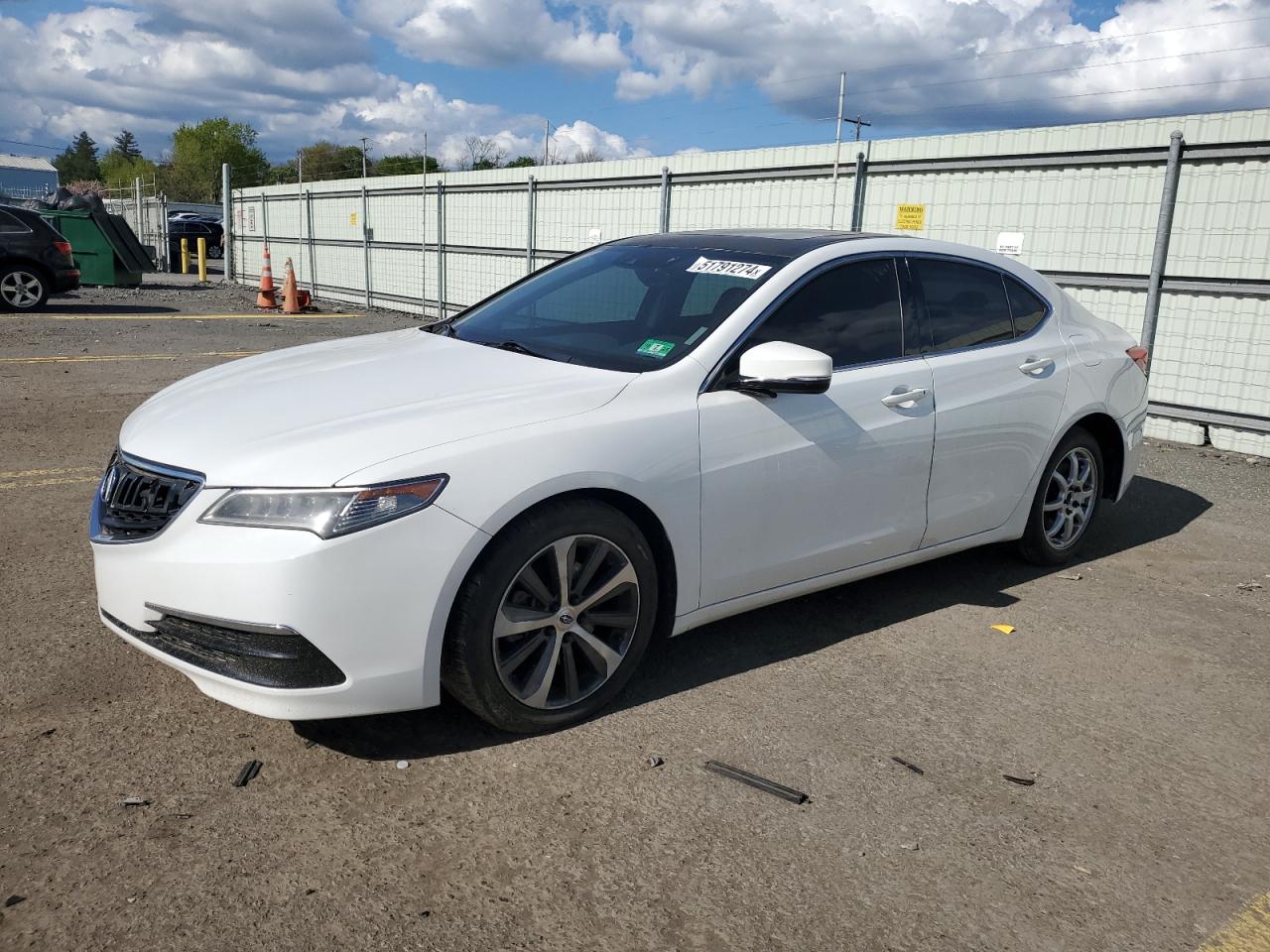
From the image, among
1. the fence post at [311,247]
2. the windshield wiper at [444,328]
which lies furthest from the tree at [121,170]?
the windshield wiper at [444,328]

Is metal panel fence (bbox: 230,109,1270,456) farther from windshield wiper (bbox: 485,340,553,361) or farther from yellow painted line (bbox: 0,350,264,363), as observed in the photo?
windshield wiper (bbox: 485,340,553,361)

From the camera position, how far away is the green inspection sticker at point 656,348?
3.71m

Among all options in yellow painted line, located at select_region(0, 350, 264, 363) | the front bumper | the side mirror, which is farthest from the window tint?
the side mirror

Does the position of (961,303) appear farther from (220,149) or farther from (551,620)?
(220,149)

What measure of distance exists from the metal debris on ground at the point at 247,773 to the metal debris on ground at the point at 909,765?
190 centimetres

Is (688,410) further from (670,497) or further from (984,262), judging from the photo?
(984,262)

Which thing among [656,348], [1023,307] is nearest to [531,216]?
[1023,307]

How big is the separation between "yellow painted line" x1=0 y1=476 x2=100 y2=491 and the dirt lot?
4.99 ft

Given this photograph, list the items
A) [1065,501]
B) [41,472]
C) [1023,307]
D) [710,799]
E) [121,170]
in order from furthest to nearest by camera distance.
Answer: [121,170], [41,472], [1065,501], [1023,307], [710,799]

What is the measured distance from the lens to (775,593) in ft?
12.8

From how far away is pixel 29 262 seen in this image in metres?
16.0

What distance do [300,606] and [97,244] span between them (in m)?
20.4

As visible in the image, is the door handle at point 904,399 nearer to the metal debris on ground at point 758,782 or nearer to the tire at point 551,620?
the tire at point 551,620

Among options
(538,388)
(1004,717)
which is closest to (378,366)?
(538,388)
